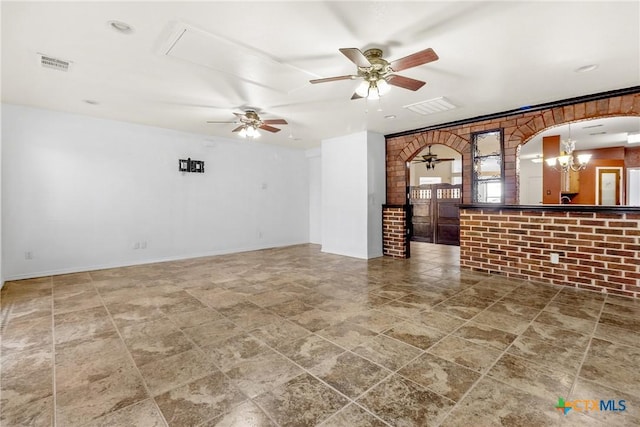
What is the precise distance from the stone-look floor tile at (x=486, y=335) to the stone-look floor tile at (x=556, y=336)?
0.19 metres

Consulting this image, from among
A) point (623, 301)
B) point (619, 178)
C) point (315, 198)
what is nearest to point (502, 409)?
point (623, 301)

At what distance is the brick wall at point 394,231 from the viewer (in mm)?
5664

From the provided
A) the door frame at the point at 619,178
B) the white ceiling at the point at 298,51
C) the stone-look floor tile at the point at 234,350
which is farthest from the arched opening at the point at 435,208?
the stone-look floor tile at the point at 234,350

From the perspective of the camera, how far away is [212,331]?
256cm

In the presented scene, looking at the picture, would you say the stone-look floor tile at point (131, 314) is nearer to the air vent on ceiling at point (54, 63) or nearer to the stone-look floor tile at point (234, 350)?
the stone-look floor tile at point (234, 350)

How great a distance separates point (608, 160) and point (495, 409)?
996 cm

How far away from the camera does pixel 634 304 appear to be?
3113 millimetres

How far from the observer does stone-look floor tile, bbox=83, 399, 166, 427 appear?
1492 mm

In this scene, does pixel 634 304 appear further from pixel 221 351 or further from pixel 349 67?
pixel 221 351

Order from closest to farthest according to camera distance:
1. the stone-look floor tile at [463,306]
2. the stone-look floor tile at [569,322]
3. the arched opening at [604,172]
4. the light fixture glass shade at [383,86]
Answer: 1. the stone-look floor tile at [569,322]
2. the light fixture glass shade at [383,86]
3. the stone-look floor tile at [463,306]
4. the arched opening at [604,172]

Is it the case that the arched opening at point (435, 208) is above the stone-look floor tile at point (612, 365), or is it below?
above

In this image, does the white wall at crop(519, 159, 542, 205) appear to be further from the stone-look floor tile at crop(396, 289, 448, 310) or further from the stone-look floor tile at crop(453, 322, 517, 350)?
the stone-look floor tile at crop(453, 322, 517, 350)

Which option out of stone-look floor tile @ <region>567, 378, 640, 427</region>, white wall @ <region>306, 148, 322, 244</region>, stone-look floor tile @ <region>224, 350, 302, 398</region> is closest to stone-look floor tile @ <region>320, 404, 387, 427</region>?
stone-look floor tile @ <region>224, 350, 302, 398</region>

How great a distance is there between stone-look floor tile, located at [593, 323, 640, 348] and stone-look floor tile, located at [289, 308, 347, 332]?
2.09 meters
